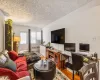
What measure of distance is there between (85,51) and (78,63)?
1.78 ft

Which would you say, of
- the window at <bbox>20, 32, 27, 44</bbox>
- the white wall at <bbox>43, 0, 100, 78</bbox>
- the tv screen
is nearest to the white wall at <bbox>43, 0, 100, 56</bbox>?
the white wall at <bbox>43, 0, 100, 78</bbox>

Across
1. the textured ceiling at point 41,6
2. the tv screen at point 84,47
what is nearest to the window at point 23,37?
the textured ceiling at point 41,6

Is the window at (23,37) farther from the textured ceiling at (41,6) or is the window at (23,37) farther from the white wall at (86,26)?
the white wall at (86,26)

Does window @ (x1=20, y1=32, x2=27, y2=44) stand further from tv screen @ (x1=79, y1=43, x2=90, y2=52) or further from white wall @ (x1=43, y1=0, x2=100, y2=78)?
tv screen @ (x1=79, y1=43, x2=90, y2=52)

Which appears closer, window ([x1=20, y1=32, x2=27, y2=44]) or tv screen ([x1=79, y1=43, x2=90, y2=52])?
tv screen ([x1=79, y1=43, x2=90, y2=52])

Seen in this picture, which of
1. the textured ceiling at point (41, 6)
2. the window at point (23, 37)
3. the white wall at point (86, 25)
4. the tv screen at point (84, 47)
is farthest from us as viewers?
the window at point (23, 37)

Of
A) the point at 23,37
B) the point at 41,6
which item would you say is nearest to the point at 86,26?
the point at 41,6

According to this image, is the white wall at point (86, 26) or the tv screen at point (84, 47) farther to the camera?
the tv screen at point (84, 47)

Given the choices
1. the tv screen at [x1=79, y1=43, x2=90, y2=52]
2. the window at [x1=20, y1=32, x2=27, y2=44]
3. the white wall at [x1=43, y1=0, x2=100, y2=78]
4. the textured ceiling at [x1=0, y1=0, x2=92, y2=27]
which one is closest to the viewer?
the white wall at [x1=43, y1=0, x2=100, y2=78]

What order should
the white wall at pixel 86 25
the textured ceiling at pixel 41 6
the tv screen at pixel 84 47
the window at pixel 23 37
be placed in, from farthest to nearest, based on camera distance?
1. the window at pixel 23 37
2. the textured ceiling at pixel 41 6
3. the tv screen at pixel 84 47
4. the white wall at pixel 86 25

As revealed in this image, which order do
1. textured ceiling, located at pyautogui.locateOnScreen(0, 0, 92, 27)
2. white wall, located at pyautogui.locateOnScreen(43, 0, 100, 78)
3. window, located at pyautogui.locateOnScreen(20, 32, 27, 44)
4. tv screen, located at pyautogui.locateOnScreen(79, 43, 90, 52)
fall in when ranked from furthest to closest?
window, located at pyautogui.locateOnScreen(20, 32, 27, 44)
textured ceiling, located at pyautogui.locateOnScreen(0, 0, 92, 27)
tv screen, located at pyautogui.locateOnScreen(79, 43, 90, 52)
white wall, located at pyautogui.locateOnScreen(43, 0, 100, 78)

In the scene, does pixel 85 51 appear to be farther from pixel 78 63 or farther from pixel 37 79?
pixel 37 79

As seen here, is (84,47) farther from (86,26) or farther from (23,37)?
(23,37)

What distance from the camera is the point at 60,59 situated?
12.4ft
